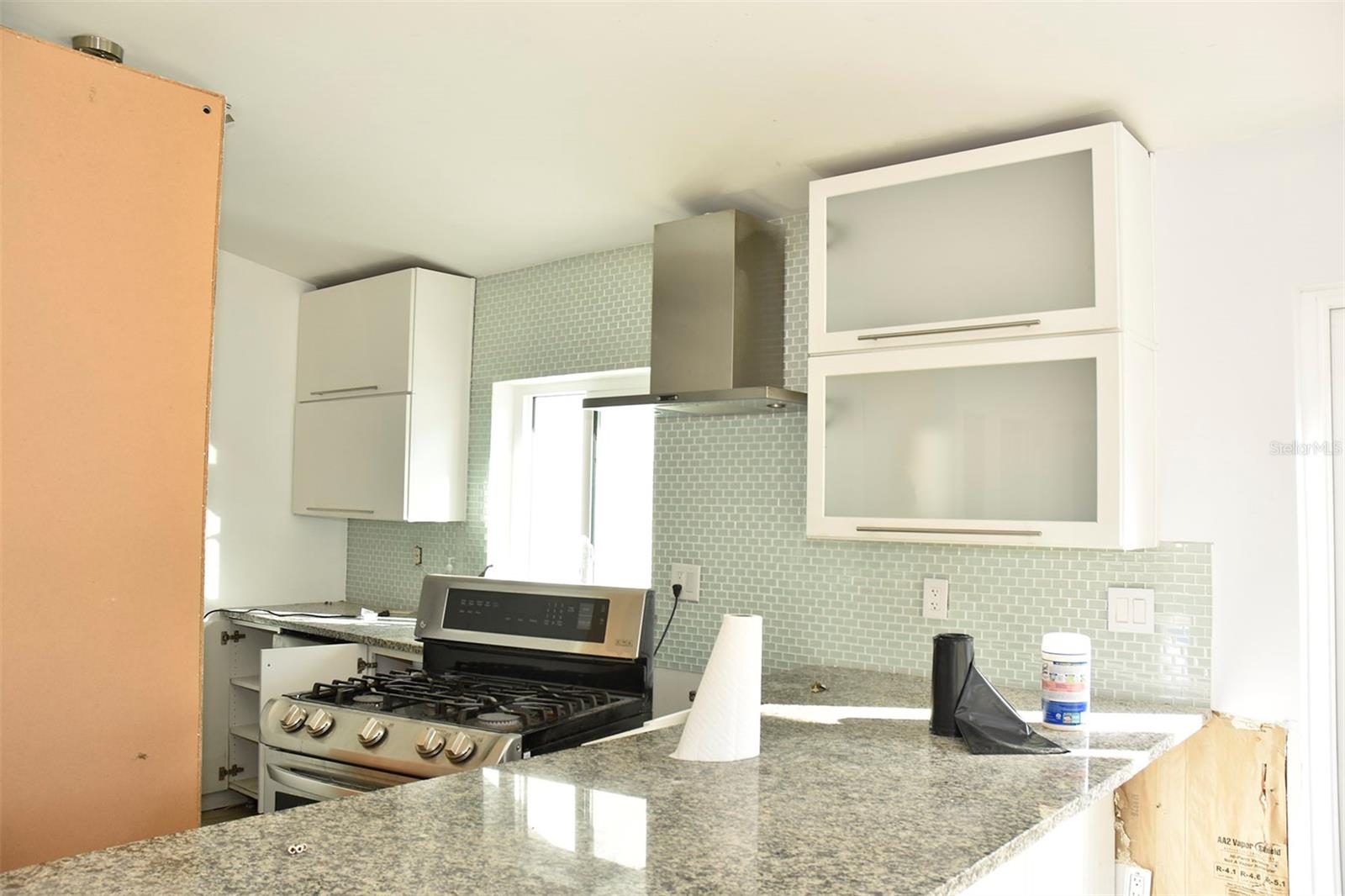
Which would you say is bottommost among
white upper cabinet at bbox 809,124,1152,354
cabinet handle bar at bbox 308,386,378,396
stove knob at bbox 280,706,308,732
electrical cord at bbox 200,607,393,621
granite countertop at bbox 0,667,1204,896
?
stove knob at bbox 280,706,308,732

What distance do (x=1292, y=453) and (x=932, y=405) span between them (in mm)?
751

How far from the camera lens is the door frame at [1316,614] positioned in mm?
2016

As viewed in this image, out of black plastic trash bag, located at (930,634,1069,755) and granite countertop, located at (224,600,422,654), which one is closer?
black plastic trash bag, located at (930,634,1069,755)

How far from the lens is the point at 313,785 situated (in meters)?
2.30

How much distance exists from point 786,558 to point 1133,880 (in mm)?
1166

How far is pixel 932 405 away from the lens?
2268 mm

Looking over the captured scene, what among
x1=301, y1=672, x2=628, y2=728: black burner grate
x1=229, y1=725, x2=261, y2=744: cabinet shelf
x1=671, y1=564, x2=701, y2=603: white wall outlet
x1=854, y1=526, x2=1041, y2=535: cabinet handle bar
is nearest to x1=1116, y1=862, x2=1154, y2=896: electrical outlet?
x1=854, y1=526, x2=1041, y2=535: cabinet handle bar

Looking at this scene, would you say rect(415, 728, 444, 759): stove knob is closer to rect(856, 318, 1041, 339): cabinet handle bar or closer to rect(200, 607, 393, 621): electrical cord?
rect(856, 318, 1041, 339): cabinet handle bar

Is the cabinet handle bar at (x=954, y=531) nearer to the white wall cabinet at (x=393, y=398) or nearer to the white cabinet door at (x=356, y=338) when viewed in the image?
the white wall cabinet at (x=393, y=398)

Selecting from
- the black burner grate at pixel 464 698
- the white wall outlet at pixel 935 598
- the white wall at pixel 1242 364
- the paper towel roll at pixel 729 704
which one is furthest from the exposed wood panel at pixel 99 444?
the white wall at pixel 1242 364

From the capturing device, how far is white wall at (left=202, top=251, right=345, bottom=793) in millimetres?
3984

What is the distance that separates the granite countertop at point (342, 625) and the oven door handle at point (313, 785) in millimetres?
692

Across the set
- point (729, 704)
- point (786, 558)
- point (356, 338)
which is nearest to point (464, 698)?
point (729, 704)
